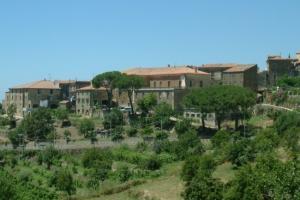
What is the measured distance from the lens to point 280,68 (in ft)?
281

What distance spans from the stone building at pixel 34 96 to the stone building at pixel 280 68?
28861mm

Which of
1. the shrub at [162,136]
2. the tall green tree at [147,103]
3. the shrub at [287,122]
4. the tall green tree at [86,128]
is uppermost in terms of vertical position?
the tall green tree at [147,103]

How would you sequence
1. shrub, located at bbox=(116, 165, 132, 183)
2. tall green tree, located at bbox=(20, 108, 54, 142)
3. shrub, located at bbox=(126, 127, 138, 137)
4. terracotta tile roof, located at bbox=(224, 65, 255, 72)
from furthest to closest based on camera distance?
terracotta tile roof, located at bbox=(224, 65, 255, 72) < tall green tree, located at bbox=(20, 108, 54, 142) < shrub, located at bbox=(126, 127, 138, 137) < shrub, located at bbox=(116, 165, 132, 183)

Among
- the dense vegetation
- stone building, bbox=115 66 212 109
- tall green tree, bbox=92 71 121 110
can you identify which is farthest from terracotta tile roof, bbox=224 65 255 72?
tall green tree, bbox=92 71 121 110

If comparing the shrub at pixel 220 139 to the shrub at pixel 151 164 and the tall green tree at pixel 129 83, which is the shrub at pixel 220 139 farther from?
the tall green tree at pixel 129 83

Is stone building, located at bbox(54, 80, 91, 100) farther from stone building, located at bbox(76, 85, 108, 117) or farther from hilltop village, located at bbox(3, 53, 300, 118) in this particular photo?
stone building, located at bbox(76, 85, 108, 117)

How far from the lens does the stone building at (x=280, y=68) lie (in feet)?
280

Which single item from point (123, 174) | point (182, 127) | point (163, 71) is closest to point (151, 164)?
point (123, 174)

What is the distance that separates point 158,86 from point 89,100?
8829mm

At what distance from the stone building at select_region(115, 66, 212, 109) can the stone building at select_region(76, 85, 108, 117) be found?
2.17m

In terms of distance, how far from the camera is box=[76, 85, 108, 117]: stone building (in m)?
82.0

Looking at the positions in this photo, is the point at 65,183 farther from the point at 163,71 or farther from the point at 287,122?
the point at 163,71

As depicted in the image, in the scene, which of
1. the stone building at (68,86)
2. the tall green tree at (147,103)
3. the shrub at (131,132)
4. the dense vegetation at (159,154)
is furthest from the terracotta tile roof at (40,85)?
the shrub at (131,132)

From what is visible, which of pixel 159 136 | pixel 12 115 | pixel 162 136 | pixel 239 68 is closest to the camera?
pixel 162 136
